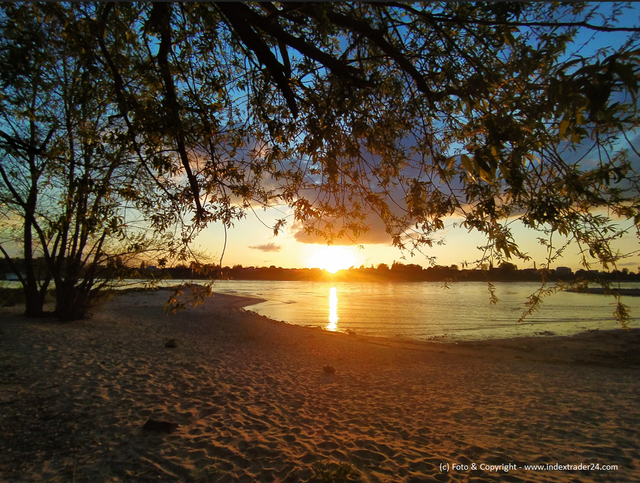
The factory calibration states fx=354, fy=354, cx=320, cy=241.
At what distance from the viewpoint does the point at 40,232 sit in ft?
37.8

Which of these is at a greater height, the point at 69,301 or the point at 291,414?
the point at 69,301

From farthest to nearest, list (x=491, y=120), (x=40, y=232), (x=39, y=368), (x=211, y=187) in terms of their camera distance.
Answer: (x=40, y=232), (x=39, y=368), (x=211, y=187), (x=491, y=120)

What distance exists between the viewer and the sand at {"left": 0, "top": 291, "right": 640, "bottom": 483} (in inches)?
164

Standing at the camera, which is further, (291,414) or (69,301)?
(69,301)

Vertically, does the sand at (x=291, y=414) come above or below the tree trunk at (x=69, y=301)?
below

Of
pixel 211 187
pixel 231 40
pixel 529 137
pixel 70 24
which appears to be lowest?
pixel 529 137

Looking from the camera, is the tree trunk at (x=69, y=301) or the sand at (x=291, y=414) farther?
the tree trunk at (x=69, y=301)

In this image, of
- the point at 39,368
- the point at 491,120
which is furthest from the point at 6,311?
the point at 491,120

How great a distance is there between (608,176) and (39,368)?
9.26 m

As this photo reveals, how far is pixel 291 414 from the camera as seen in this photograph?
5953 millimetres

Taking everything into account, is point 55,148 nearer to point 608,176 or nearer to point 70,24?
point 70,24

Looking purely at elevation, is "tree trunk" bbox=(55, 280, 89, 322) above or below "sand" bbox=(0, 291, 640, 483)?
above

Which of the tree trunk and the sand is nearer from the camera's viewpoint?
the sand

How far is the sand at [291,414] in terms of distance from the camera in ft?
13.7
